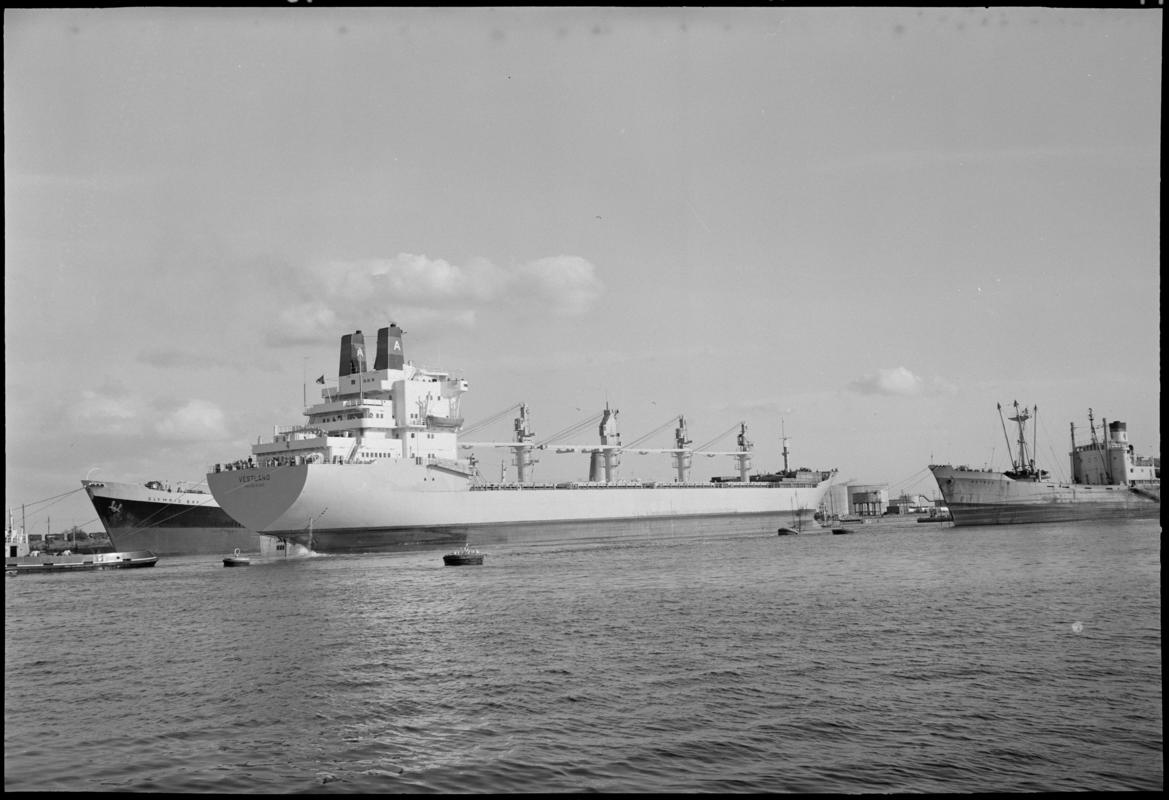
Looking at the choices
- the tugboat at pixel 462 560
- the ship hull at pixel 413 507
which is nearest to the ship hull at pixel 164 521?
the ship hull at pixel 413 507

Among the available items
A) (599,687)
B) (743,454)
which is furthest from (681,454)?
(599,687)

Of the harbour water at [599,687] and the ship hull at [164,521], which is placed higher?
the ship hull at [164,521]

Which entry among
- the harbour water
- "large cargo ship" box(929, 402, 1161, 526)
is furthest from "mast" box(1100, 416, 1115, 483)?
the harbour water

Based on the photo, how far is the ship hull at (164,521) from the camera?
52812 millimetres

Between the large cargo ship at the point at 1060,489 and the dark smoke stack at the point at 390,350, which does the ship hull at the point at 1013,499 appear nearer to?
the large cargo ship at the point at 1060,489

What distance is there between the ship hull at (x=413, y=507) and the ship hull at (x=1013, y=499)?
19786 mm

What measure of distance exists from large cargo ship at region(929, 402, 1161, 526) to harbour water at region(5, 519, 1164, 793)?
36.4 m

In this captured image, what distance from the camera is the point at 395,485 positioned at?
43562 mm

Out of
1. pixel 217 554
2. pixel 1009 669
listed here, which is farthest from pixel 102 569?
pixel 1009 669

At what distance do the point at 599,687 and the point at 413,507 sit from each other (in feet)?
103

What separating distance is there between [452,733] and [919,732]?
5735 millimetres

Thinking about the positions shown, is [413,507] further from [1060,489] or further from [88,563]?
[1060,489]

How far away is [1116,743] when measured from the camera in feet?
36.1

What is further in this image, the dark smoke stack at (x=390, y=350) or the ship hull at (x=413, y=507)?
the dark smoke stack at (x=390, y=350)
